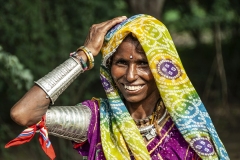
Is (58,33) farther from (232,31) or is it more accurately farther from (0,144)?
(232,31)

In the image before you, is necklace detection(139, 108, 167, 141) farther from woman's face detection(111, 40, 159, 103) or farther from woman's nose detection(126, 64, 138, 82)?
woman's nose detection(126, 64, 138, 82)

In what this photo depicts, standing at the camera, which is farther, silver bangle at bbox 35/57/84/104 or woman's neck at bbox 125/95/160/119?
woman's neck at bbox 125/95/160/119

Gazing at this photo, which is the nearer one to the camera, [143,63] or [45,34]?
[143,63]

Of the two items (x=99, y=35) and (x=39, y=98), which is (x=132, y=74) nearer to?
(x=99, y=35)

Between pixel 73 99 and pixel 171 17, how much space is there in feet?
10.0

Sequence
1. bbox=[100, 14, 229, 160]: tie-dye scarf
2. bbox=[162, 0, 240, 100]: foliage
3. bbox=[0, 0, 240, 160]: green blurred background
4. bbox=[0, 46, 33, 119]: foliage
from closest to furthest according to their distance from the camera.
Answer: bbox=[100, 14, 229, 160]: tie-dye scarf, bbox=[0, 46, 33, 119]: foliage, bbox=[0, 0, 240, 160]: green blurred background, bbox=[162, 0, 240, 100]: foliage

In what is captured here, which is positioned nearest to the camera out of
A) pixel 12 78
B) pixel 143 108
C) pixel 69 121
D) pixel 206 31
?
pixel 69 121

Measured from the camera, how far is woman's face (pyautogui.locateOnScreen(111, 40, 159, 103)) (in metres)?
3.33

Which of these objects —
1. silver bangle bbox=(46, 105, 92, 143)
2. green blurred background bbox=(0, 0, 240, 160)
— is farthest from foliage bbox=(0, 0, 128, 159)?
silver bangle bbox=(46, 105, 92, 143)

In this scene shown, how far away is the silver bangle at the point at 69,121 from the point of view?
3393 mm

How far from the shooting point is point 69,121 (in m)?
3.42

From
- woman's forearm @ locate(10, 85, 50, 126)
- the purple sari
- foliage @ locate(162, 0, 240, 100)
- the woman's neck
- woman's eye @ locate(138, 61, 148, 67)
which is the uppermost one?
woman's eye @ locate(138, 61, 148, 67)

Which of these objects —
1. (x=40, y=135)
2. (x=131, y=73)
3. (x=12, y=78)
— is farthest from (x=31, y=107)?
(x=12, y=78)

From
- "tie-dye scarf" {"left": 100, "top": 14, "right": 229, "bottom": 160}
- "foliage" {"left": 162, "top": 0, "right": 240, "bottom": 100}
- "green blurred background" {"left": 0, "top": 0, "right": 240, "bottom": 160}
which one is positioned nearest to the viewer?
"tie-dye scarf" {"left": 100, "top": 14, "right": 229, "bottom": 160}
